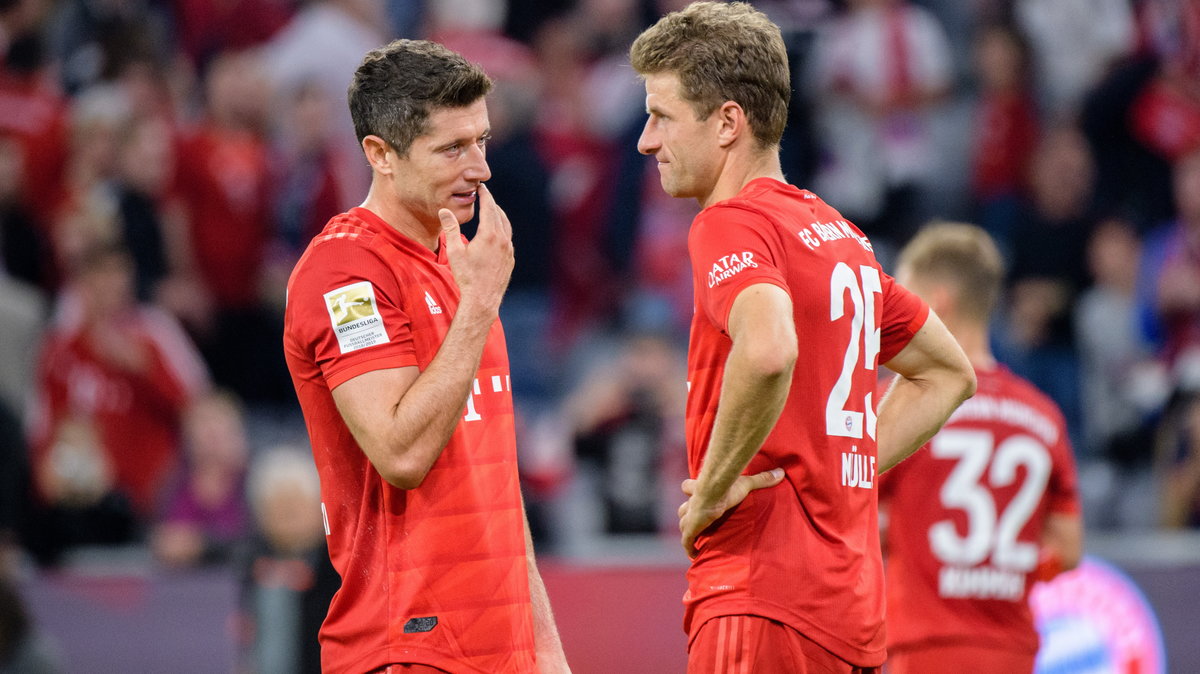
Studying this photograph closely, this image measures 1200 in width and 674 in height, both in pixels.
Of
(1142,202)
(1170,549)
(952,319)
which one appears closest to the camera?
(952,319)

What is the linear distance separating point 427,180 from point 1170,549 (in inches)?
200

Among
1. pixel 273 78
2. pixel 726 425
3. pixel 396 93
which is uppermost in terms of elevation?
pixel 273 78

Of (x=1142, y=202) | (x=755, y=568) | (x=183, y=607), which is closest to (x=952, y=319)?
(x=755, y=568)

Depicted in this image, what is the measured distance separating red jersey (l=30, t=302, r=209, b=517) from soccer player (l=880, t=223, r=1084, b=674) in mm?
5499

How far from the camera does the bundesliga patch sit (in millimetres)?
3221

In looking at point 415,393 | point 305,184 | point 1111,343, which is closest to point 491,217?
point 415,393

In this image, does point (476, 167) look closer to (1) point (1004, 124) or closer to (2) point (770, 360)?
(2) point (770, 360)

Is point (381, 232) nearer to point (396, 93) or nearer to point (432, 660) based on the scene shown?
point (396, 93)

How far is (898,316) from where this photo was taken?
3.65 m

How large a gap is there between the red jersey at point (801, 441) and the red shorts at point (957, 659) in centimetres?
169

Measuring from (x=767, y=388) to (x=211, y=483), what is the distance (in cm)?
608

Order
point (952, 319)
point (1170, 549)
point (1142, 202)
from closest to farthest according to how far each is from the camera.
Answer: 1. point (952, 319)
2. point (1170, 549)
3. point (1142, 202)

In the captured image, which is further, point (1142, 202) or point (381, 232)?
point (1142, 202)

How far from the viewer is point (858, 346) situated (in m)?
3.43
